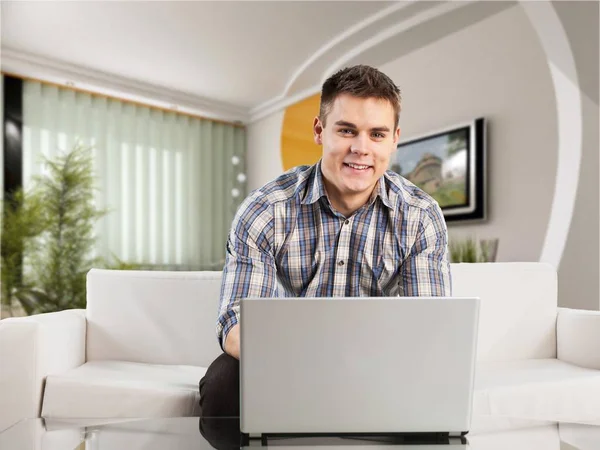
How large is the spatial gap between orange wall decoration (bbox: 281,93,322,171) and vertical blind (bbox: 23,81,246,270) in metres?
0.76

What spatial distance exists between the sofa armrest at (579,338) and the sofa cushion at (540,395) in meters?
0.17

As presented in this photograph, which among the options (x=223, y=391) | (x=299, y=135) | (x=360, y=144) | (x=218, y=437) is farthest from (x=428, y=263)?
(x=299, y=135)

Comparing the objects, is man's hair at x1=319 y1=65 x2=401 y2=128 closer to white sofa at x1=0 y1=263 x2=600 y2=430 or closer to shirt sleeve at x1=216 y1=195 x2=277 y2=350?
shirt sleeve at x1=216 y1=195 x2=277 y2=350

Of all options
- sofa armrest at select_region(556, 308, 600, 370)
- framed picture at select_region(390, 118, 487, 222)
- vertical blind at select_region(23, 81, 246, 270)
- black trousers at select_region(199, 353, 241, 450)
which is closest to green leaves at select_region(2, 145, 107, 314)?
vertical blind at select_region(23, 81, 246, 270)

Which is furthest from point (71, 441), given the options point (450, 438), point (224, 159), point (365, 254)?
point (224, 159)

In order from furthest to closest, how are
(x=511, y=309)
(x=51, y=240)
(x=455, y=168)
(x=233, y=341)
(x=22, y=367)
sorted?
(x=51, y=240)
(x=455, y=168)
(x=511, y=309)
(x=22, y=367)
(x=233, y=341)

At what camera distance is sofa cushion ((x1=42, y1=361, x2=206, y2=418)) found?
1.61 metres

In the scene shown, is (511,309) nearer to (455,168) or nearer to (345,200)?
(345,200)

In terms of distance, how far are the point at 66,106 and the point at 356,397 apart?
5086mm

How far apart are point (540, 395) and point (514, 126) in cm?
222

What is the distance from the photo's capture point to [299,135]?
566 cm

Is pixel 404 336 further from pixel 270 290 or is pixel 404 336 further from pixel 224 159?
pixel 224 159

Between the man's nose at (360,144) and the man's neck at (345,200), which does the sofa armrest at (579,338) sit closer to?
the man's neck at (345,200)

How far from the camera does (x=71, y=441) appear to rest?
84 centimetres
